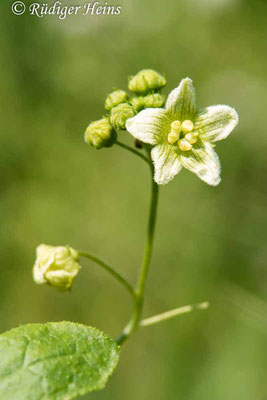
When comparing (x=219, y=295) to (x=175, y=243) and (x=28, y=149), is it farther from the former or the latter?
(x=28, y=149)

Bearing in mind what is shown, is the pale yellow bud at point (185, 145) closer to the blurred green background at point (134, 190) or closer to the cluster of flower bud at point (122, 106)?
the cluster of flower bud at point (122, 106)

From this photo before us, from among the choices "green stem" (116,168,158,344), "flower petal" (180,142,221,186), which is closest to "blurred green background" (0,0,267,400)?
"green stem" (116,168,158,344)

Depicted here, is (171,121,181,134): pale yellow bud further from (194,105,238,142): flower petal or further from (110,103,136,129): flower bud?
(110,103,136,129): flower bud

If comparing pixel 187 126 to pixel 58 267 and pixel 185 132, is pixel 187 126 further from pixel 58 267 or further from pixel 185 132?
pixel 58 267

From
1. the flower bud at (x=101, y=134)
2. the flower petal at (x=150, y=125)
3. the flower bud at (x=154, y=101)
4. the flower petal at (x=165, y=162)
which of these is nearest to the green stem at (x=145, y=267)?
the flower petal at (x=165, y=162)

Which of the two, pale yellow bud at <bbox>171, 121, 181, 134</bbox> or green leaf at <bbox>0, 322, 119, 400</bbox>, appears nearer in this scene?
green leaf at <bbox>0, 322, 119, 400</bbox>

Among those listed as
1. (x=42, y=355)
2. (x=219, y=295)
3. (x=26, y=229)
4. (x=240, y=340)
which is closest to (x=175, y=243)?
(x=219, y=295)
